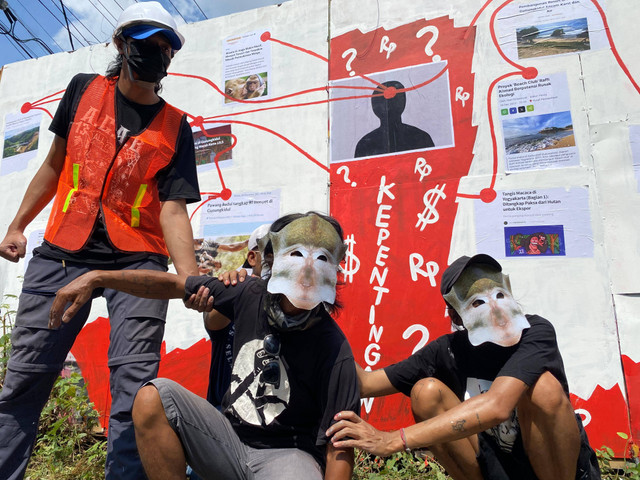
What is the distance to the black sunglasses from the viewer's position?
5.69 feet

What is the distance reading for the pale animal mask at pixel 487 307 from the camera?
1896 millimetres

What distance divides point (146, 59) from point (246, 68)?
216 cm

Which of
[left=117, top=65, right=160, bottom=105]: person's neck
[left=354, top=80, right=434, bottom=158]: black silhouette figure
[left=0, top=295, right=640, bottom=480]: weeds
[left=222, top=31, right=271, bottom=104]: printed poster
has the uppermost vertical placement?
[left=222, top=31, right=271, bottom=104]: printed poster

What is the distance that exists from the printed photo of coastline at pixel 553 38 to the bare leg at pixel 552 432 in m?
2.47

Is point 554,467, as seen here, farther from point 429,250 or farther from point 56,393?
point 56,393

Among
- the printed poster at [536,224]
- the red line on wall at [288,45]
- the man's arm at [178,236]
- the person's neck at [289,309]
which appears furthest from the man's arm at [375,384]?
the red line on wall at [288,45]

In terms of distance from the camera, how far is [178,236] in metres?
2.06

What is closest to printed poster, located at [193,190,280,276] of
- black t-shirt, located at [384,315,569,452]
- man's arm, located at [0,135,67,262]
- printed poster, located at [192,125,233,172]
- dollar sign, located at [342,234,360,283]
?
printed poster, located at [192,125,233,172]

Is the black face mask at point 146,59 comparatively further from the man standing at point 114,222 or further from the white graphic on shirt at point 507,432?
the white graphic on shirt at point 507,432

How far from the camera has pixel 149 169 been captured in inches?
82.4

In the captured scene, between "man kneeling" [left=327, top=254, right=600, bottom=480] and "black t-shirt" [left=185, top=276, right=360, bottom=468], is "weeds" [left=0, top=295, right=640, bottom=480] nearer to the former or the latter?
"man kneeling" [left=327, top=254, right=600, bottom=480]

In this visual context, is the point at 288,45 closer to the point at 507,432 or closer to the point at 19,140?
the point at 19,140

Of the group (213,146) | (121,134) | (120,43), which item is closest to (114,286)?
(121,134)

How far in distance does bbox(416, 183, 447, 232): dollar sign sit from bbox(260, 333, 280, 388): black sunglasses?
180 centimetres
